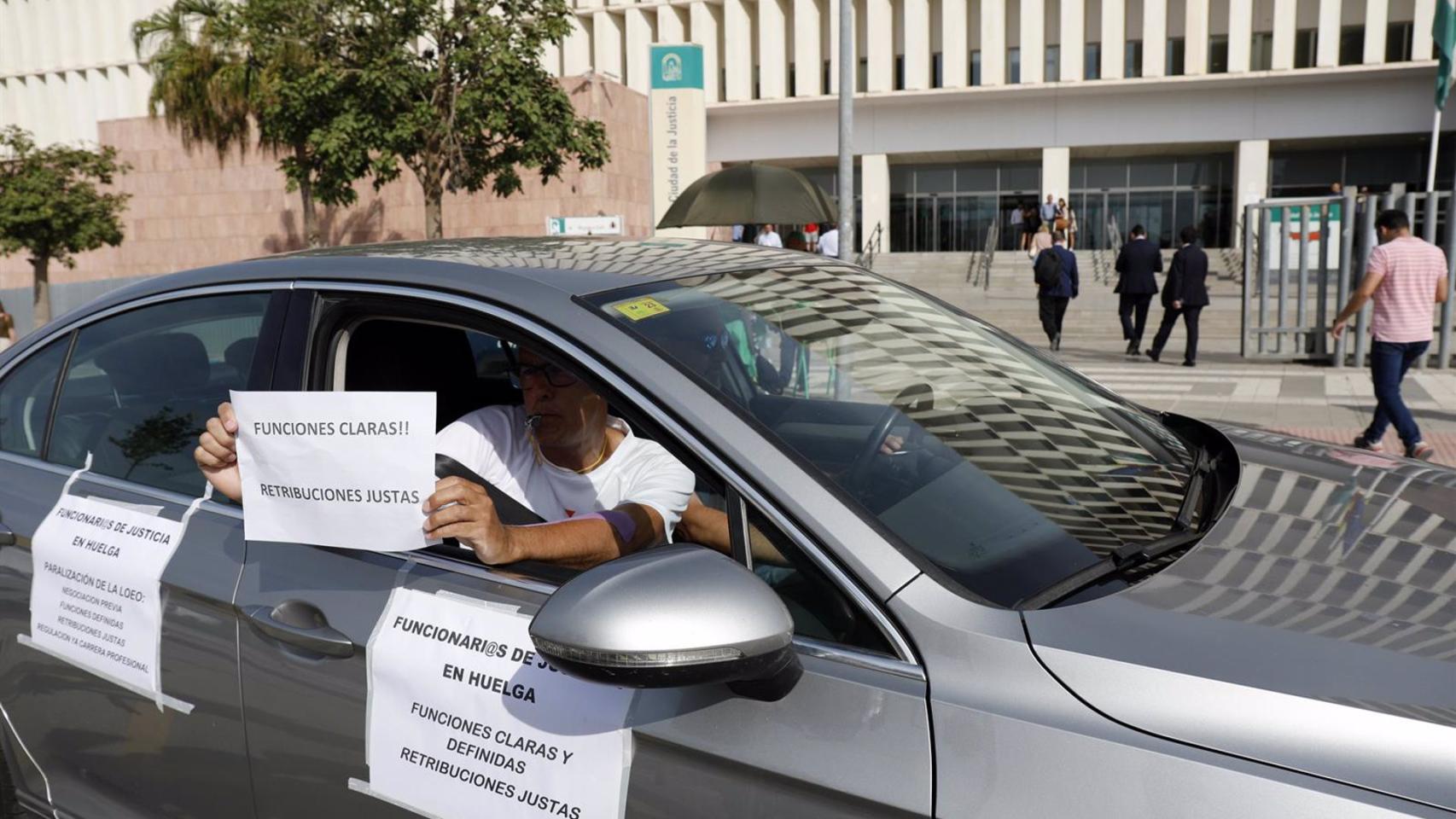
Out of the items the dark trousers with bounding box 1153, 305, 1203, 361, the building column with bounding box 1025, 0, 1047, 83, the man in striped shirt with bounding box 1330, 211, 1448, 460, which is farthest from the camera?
the building column with bounding box 1025, 0, 1047, 83

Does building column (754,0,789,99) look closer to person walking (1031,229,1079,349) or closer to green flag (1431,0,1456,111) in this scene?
green flag (1431,0,1456,111)

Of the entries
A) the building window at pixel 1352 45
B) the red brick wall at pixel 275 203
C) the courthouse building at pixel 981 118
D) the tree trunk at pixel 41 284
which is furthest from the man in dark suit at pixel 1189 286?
the tree trunk at pixel 41 284

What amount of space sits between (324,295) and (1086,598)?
1.56 meters

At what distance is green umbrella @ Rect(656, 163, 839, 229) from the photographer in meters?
12.7

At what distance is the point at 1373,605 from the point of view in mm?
1636

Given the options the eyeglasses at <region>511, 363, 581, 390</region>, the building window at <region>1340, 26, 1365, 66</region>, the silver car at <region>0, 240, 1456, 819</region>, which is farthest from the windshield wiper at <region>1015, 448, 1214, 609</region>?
the building window at <region>1340, 26, 1365, 66</region>

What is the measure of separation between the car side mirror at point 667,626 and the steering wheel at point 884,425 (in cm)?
40

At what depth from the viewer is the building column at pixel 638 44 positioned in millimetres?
41500

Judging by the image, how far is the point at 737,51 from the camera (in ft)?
132

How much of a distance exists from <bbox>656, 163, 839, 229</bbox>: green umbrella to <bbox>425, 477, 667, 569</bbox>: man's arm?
10.6 metres

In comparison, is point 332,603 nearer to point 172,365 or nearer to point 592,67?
point 172,365

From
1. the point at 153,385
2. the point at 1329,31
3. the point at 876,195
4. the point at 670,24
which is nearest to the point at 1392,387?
the point at 153,385

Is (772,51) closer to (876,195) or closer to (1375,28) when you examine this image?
(876,195)

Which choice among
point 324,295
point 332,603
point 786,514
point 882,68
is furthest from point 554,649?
point 882,68
